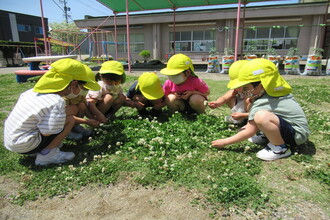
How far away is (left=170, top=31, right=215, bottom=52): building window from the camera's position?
23984 mm

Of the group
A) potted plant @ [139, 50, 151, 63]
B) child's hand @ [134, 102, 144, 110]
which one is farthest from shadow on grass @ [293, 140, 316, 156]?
potted plant @ [139, 50, 151, 63]

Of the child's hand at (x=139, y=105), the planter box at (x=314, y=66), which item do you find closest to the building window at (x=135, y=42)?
the planter box at (x=314, y=66)

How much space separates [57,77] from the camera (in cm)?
270

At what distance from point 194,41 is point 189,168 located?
23.4 metres

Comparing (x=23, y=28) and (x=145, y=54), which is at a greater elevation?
(x=23, y=28)

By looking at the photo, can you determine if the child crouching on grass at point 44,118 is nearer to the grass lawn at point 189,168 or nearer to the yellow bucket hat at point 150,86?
the grass lawn at point 189,168

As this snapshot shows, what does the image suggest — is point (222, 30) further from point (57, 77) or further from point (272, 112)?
point (57, 77)

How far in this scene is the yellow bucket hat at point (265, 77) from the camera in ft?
8.80

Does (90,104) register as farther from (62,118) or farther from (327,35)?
(327,35)

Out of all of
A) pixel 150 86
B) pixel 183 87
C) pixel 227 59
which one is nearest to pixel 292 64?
pixel 227 59

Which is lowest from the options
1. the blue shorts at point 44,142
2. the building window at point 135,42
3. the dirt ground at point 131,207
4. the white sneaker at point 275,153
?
the dirt ground at point 131,207

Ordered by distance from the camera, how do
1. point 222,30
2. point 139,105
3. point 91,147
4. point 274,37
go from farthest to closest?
point 222,30, point 274,37, point 139,105, point 91,147

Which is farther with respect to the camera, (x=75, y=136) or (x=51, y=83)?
(x=75, y=136)

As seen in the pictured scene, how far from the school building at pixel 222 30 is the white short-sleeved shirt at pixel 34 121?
53.8ft
